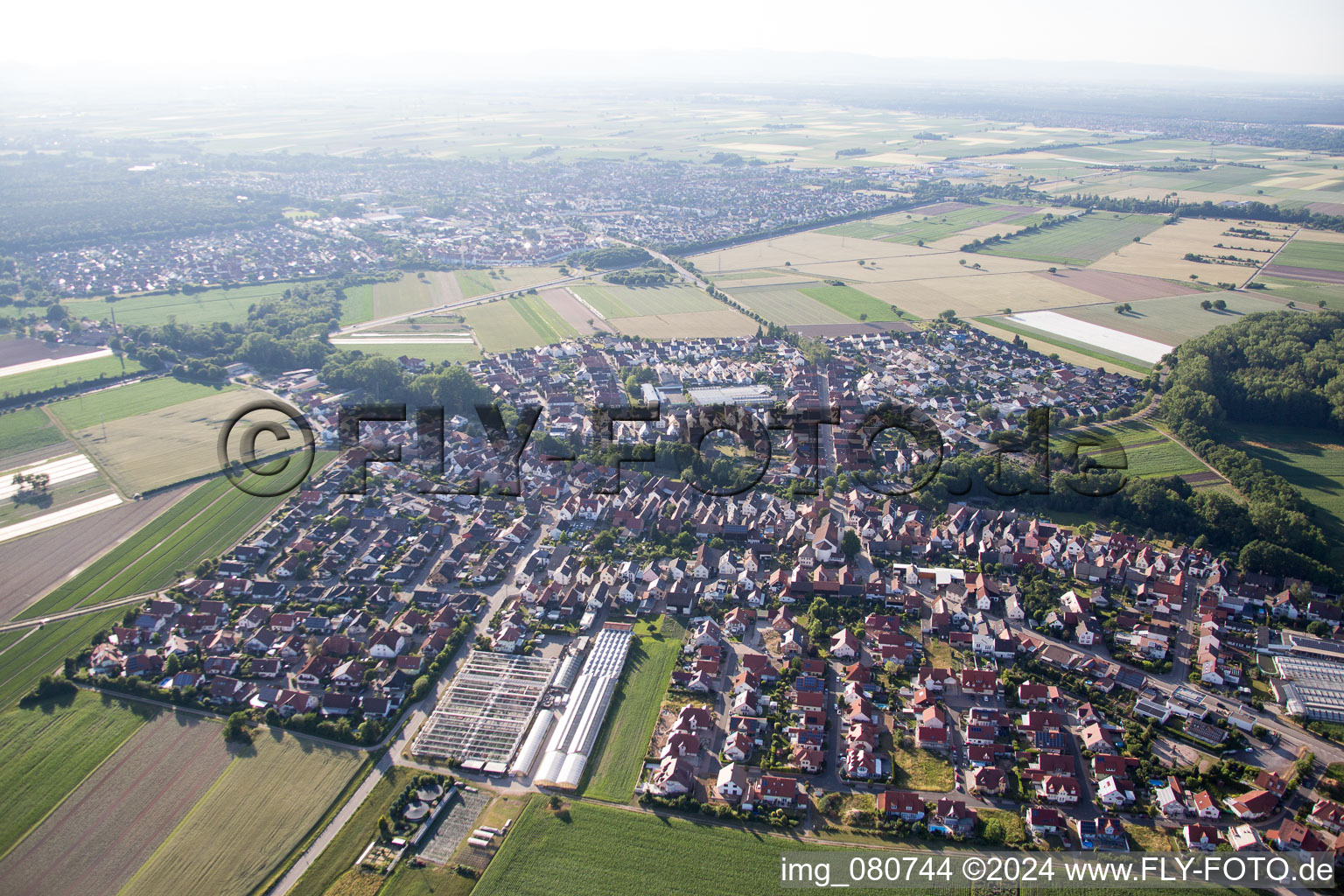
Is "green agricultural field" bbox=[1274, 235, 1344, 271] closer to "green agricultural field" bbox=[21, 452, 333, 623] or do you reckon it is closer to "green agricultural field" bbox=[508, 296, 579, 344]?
"green agricultural field" bbox=[508, 296, 579, 344]

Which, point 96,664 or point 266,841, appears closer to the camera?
point 266,841

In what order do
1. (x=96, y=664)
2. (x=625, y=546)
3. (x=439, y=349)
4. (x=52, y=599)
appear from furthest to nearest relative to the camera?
(x=439, y=349) < (x=625, y=546) < (x=52, y=599) < (x=96, y=664)

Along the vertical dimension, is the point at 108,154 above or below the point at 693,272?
above

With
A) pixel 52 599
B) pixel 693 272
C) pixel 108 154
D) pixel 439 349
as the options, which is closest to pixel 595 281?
pixel 693 272

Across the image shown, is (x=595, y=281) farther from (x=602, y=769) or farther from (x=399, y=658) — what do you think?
(x=602, y=769)

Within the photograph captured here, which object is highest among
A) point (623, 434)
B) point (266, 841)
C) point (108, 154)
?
point (108, 154)

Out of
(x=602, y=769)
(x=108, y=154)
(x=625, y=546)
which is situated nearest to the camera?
(x=602, y=769)

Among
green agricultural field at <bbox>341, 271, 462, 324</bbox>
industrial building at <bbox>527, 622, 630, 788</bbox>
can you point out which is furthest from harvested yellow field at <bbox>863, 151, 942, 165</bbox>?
industrial building at <bbox>527, 622, 630, 788</bbox>
